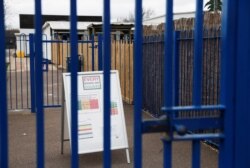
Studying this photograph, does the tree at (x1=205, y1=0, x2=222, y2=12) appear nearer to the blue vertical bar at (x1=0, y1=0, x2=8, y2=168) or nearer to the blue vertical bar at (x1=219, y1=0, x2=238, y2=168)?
the blue vertical bar at (x1=219, y1=0, x2=238, y2=168)

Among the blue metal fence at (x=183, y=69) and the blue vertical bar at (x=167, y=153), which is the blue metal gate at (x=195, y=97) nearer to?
the blue vertical bar at (x=167, y=153)

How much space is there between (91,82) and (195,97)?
3.93 meters

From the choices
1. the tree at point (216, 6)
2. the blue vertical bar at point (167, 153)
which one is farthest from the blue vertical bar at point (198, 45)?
the tree at point (216, 6)

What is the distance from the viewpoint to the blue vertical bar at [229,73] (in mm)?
2180

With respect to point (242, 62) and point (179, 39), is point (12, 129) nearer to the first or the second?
point (179, 39)

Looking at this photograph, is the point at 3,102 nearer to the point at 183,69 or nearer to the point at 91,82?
the point at 91,82

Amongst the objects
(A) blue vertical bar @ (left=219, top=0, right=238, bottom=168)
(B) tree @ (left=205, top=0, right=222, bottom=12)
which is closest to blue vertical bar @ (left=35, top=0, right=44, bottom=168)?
(A) blue vertical bar @ (left=219, top=0, right=238, bottom=168)

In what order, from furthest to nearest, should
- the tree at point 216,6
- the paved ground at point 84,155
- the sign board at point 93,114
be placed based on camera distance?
the tree at point 216,6 < the paved ground at point 84,155 < the sign board at point 93,114

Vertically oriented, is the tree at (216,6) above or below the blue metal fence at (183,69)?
above

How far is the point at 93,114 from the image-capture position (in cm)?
593

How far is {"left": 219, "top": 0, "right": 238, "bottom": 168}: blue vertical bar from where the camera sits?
2.18 meters

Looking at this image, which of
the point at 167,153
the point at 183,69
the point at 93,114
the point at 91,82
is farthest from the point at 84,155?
the point at 167,153

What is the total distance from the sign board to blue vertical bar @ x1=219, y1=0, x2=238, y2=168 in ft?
12.3

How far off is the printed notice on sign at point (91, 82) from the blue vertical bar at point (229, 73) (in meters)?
3.89
